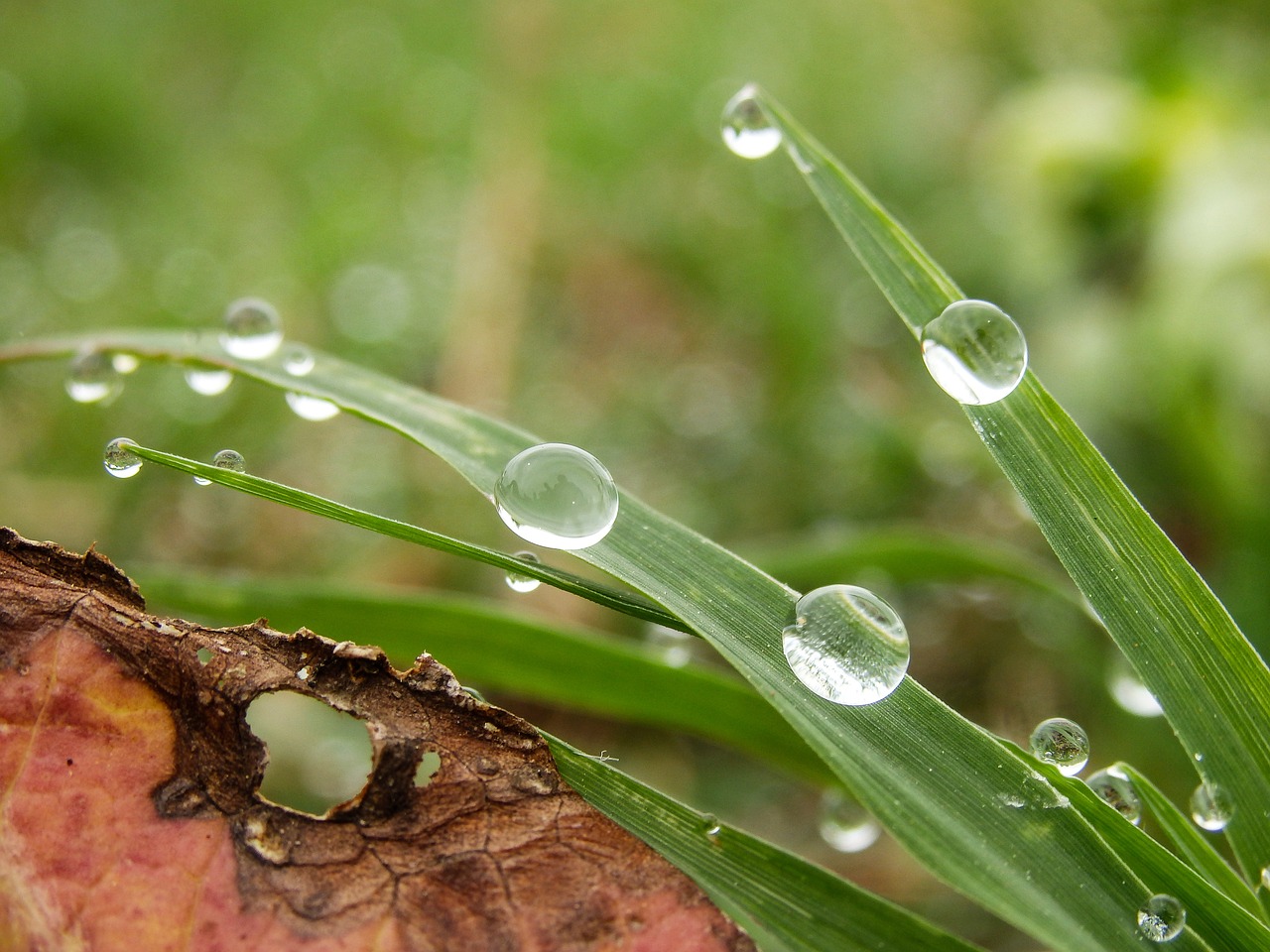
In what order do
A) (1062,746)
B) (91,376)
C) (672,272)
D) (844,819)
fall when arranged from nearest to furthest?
(1062,746), (91,376), (844,819), (672,272)

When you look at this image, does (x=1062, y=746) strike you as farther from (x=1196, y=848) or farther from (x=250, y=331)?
(x=250, y=331)

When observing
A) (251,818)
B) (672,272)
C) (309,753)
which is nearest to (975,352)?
→ (251,818)

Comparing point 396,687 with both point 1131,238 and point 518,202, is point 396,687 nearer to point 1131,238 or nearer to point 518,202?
point 518,202

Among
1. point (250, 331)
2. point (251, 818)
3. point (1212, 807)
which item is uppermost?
point (250, 331)

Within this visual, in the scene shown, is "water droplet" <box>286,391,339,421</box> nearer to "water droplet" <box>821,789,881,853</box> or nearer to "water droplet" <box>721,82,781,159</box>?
"water droplet" <box>721,82,781,159</box>

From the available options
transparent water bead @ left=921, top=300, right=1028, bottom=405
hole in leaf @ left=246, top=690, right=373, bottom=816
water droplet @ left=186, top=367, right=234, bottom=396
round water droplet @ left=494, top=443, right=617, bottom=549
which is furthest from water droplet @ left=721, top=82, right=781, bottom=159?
hole in leaf @ left=246, top=690, right=373, bottom=816

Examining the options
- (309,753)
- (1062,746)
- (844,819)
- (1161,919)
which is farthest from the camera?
(309,753)

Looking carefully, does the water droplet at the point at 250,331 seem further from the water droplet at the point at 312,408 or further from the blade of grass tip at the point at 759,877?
the blade of grass tip at the point at 759,877
